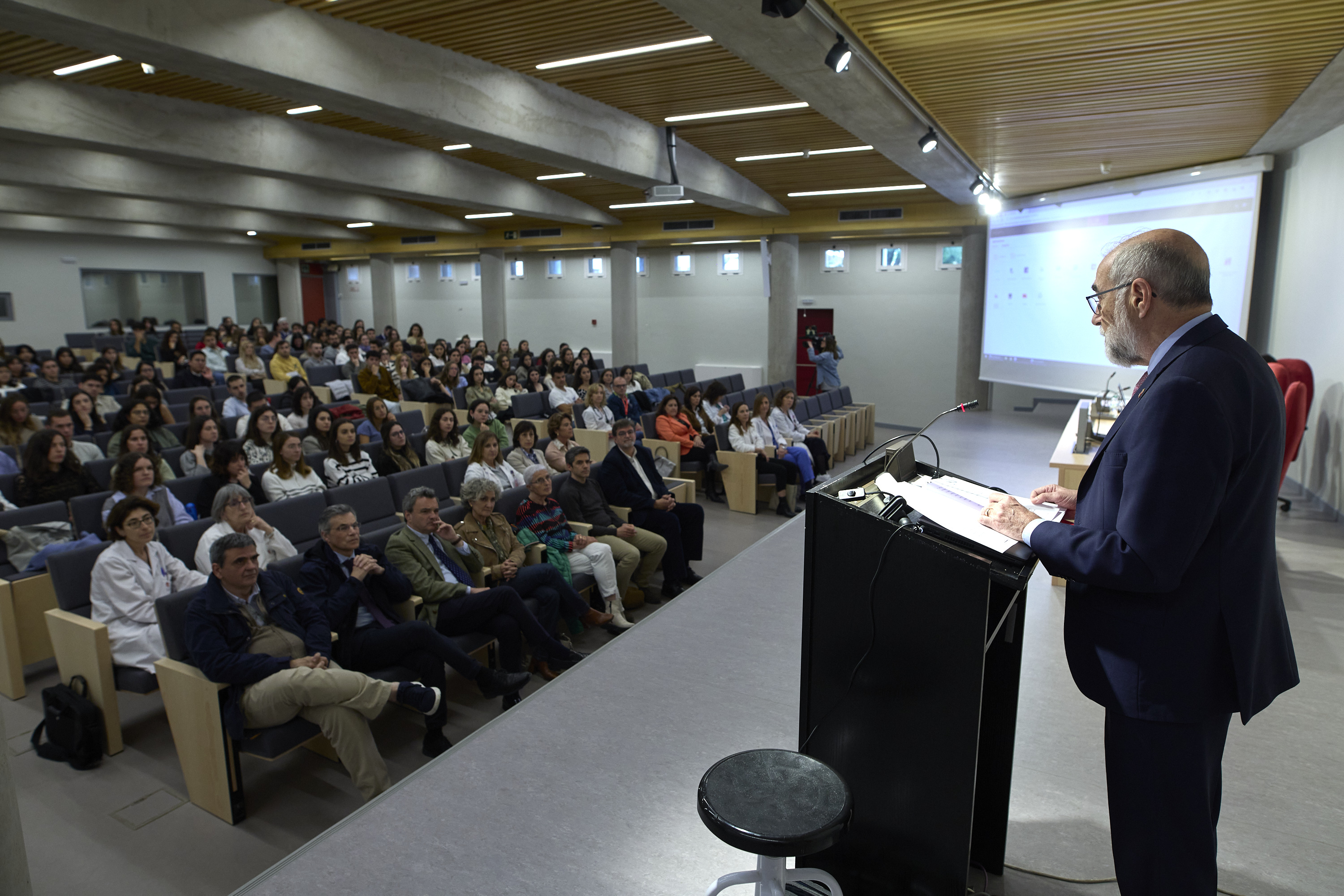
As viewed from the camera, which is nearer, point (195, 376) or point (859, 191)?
point (195, 376)

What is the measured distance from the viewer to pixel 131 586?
3.52 meters

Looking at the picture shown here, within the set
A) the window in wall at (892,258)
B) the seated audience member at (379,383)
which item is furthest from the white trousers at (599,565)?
the window in wall at (892,258)

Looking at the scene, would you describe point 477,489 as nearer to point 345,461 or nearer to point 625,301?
point 345,461

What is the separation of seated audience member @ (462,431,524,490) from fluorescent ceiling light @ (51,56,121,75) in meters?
4.18

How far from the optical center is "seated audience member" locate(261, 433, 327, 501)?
17.1 ft

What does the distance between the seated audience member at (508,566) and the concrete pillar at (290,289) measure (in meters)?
19.0

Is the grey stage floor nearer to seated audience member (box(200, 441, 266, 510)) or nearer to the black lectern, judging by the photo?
the black lectern

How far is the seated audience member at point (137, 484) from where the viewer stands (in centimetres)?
445

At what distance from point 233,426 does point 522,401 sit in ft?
11.0

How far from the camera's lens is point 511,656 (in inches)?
154

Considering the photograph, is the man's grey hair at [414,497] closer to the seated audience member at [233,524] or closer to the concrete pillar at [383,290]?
the seated audience member at [233,524]

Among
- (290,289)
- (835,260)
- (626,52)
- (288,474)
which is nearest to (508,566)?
(288,474)

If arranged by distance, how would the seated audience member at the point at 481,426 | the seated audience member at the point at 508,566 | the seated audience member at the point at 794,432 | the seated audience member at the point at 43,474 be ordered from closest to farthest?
1. the seated audience member at the point at 508,566
2. the seated audience member at the point at 43,474
3. the seated audience member at the point at 481,426
4. the seated audience member at the point at 794,432

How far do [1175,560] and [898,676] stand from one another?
0.56m
